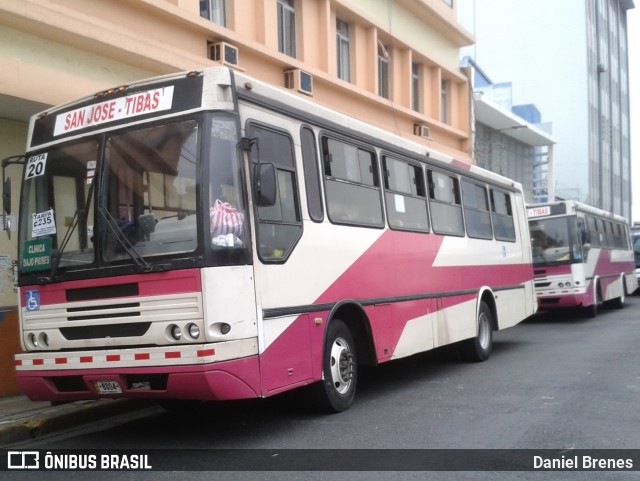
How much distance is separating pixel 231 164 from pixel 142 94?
1.05 metres

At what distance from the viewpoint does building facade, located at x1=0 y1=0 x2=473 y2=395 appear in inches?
358

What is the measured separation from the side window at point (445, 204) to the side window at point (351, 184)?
172cm

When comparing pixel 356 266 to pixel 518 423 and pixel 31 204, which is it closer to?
pixel 518 423

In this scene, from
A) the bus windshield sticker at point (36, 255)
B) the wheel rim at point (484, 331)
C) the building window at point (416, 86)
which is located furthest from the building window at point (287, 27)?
the bus windshield sticker at point (36, 255)

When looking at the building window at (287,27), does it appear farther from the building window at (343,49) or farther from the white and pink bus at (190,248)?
the white and pink bus at (190,248)

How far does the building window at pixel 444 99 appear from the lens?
2261 centimetres

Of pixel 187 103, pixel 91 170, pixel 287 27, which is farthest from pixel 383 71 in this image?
pixel 91 170

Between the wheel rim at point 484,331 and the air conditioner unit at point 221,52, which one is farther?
the air conditioner unit at point 221,52

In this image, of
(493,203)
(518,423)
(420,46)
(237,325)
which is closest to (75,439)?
(237,325)

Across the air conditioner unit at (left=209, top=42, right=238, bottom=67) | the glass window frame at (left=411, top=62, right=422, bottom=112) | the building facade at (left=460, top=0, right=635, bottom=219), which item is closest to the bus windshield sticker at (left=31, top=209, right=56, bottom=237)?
the air conditioner unit at (left=209, top=42, right=238, bottom=67)

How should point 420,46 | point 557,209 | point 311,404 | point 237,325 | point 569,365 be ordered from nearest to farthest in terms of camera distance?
point 237,325, point 311,404, point 569,365, point 557,209, point 420,46

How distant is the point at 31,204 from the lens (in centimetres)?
679

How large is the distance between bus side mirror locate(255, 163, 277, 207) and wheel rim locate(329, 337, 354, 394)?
191 centimetres

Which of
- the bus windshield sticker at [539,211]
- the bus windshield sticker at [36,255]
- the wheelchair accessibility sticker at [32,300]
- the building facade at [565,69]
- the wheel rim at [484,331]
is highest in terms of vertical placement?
the building facade at [565,69]
